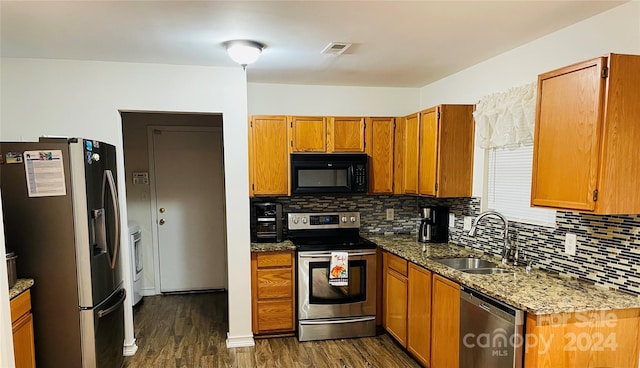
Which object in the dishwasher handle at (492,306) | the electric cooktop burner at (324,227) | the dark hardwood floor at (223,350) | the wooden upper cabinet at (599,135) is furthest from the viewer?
the electric cooktop burner at (324,227)

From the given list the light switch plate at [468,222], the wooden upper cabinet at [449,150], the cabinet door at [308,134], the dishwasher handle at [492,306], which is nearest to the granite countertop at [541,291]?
the dishwasher handle at [492,306]

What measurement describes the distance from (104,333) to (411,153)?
9.57 ft

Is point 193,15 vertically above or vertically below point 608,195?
above

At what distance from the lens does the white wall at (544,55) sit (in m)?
1.92

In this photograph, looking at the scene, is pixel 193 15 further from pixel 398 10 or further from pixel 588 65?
pixel 588 65

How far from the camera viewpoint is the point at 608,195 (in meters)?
1.76

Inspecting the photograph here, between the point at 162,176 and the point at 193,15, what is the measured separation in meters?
2.84

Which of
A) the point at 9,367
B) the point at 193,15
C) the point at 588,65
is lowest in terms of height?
the point at 9,367

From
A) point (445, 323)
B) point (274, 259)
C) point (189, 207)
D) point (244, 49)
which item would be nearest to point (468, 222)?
point (445, 323)

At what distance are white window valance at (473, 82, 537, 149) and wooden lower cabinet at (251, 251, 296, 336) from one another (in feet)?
6.43

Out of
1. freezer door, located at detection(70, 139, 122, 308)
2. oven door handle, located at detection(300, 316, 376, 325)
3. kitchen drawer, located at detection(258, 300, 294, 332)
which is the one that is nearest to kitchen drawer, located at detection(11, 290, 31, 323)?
freezer door, located at detection(70, 139, 122, 308)

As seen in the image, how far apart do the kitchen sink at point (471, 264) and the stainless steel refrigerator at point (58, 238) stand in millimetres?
2487

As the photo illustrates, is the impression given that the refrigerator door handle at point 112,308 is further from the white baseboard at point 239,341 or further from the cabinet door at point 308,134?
the cabinet door at point 308,134

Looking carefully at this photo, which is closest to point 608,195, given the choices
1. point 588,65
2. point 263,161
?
point 588,65
